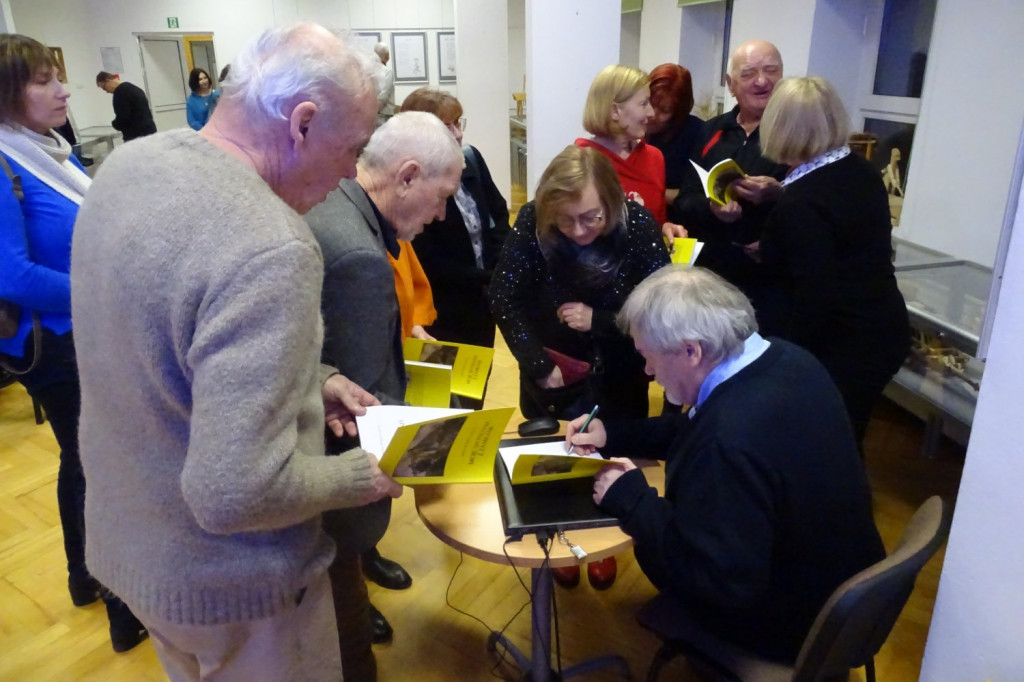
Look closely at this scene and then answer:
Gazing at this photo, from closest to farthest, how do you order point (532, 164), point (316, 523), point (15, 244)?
1. point (316, 523)
2. point (15, 244)
3. point (532, 164)

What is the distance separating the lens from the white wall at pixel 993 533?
1223mm

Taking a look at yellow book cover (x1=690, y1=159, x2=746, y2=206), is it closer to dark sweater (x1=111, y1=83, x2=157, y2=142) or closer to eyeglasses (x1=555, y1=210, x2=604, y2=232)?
eyeglasses (x1=555, y1=210, x2=604, y2=232)

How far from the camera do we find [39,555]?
2650mm

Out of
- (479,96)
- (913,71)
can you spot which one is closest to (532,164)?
(913,71)

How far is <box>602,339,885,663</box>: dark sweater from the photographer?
125 cm

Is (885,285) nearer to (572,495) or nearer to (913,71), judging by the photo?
(572,495)

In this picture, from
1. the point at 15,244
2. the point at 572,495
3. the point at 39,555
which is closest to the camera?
the point at 572,495

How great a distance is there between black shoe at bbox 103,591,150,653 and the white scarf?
1.21 m

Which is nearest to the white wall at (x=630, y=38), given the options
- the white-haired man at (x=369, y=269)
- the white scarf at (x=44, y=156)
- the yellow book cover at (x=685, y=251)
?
the yellow book cover at (x=685, y=251)

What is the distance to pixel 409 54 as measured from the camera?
9273mm

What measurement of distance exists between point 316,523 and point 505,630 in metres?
1.37

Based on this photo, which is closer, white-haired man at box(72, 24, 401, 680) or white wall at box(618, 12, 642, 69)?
white-haired man at box(72, 24, 401, 680)

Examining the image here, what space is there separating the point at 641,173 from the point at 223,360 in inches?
86.5

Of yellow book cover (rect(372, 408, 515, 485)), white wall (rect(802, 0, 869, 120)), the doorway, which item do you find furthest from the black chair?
the doorway
